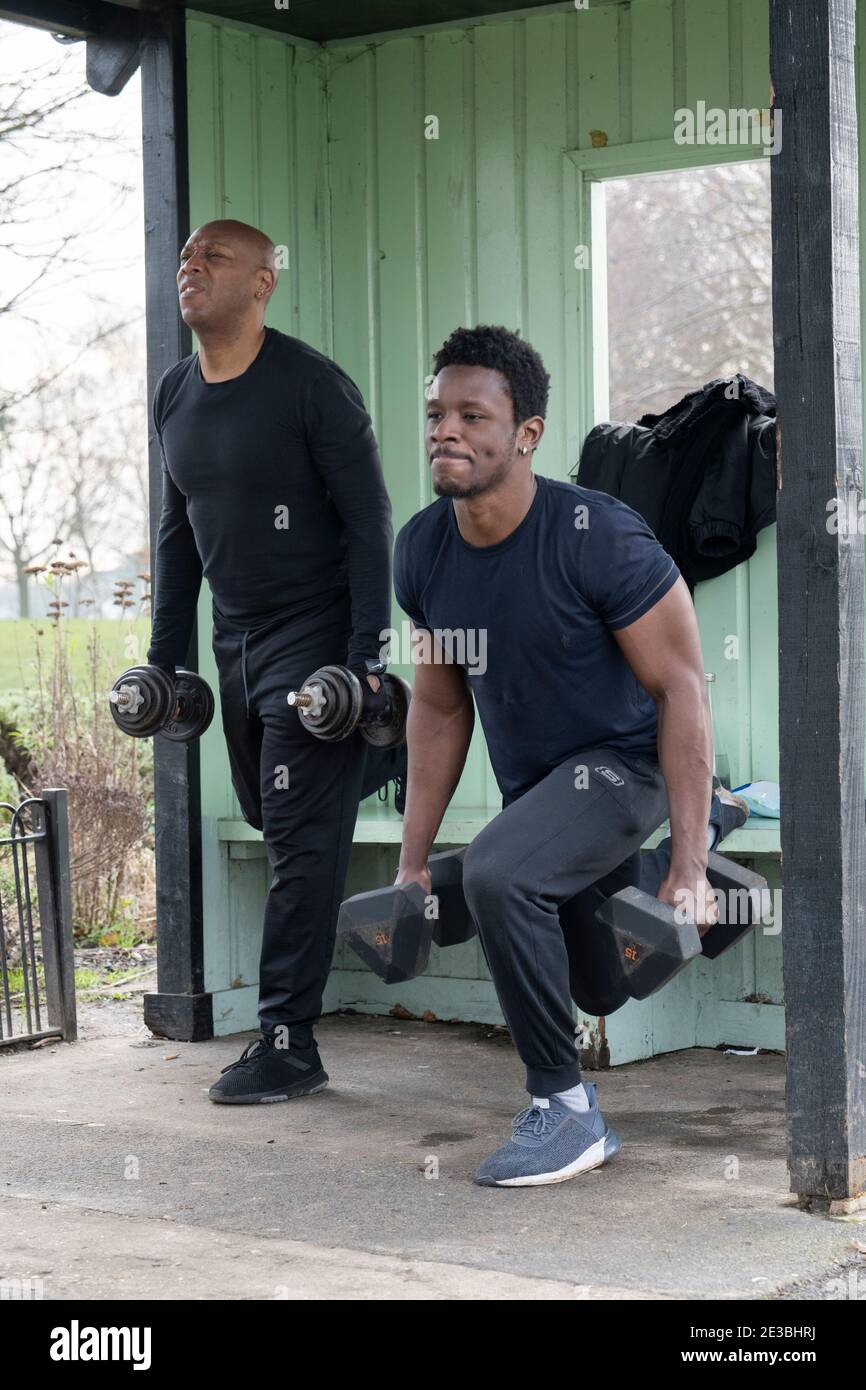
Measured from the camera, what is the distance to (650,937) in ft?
12.4

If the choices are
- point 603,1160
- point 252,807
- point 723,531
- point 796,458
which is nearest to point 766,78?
point 723,531

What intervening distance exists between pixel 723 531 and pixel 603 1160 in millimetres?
2114

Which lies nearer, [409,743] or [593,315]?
[409,743]

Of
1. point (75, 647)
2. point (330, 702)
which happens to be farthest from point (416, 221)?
point (75, 647)

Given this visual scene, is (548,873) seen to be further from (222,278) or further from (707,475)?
(707,475)

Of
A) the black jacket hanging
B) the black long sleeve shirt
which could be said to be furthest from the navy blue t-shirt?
the black jacket hanging

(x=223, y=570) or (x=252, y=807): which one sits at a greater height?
(x=223, y=570)

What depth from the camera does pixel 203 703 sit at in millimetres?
5363

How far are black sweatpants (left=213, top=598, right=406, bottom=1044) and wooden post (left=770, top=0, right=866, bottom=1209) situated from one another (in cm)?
154

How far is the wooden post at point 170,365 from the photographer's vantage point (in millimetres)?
5906

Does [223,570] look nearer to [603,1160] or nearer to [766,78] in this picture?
[603,1160]

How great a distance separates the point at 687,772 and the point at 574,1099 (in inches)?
31.8

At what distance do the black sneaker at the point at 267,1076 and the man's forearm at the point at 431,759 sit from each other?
0.99 meters

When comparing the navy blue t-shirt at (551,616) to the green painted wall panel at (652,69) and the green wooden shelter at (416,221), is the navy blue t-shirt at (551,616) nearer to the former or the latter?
the green wooden shelter at (416,221)
